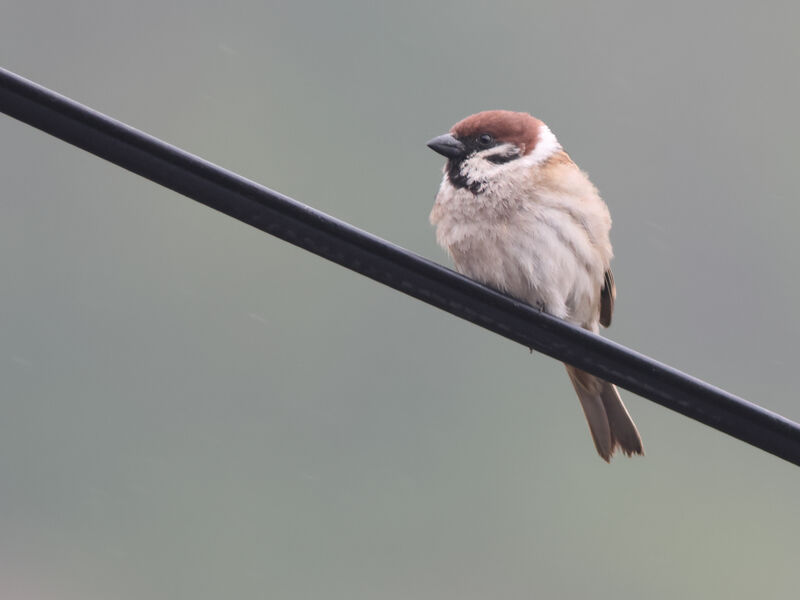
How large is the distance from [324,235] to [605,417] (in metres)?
1.97

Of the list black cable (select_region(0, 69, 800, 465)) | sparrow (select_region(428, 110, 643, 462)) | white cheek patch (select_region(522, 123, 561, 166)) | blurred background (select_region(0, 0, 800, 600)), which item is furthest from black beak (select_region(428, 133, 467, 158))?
blurred background (select_region(0, 0, 800, 600))

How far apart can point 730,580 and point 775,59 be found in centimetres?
1975

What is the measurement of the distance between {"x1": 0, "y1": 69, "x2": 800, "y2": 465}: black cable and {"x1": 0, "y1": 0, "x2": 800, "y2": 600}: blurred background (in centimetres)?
1794

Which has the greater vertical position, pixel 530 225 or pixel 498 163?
pixel 498 163

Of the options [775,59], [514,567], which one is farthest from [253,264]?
[775,59]

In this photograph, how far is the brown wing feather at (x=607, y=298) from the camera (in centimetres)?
410

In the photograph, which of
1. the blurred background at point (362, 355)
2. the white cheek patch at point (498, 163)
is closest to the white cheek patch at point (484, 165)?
the white cheek patch at point (498, 163)

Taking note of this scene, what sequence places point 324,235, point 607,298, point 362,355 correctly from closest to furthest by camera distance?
point 324,235 < point 607,298 < point 362,355

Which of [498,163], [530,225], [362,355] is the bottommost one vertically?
[362,355]

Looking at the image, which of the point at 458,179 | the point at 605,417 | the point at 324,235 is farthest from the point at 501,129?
the point at 324,235

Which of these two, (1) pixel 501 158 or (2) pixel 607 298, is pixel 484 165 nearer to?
(1) pixel 501 158

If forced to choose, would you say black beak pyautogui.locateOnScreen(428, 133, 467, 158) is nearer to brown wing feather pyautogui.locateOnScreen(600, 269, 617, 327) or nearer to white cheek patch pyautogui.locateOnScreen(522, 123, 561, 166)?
white cheek patch pyautogui.locateOnScreen(522, 123, 561, 166)

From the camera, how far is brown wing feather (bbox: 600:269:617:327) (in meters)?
4.10

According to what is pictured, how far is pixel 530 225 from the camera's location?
3.62 metres
